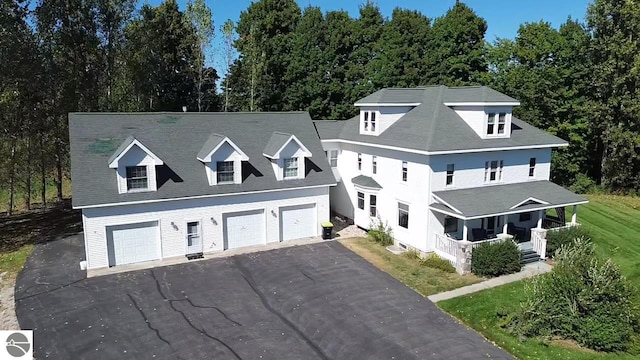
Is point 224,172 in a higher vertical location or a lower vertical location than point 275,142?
lower

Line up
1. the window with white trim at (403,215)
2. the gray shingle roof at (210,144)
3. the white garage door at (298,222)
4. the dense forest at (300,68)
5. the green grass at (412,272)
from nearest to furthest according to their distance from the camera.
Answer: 1. the green grass at (412,272)
2. the gray shingle roof at (210,144)
3. the window with white trim at (403,215)
4. the white garage door at (298,222)
5. the dense forest at (300,68)

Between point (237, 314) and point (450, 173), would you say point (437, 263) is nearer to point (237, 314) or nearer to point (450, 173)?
point (450, 173)

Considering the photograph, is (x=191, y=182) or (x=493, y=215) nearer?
(x=493, y=215)

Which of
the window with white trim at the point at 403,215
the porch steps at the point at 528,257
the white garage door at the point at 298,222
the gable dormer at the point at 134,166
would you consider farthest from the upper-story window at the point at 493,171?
the gable dormer at the point at 134,166

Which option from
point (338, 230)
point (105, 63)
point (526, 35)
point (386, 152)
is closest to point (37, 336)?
point (338, 230)

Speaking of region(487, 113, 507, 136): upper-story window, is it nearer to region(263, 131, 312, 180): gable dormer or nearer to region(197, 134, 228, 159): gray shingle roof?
region(263, 131, 312, 180): gable dormer

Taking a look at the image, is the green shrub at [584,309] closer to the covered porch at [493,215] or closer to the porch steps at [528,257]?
the covered porch at [493,215]

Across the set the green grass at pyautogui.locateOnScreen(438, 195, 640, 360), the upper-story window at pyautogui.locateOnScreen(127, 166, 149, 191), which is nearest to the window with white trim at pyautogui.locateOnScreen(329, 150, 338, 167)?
the upper-story window at pyautogui.locateOnScreen(127, 166, 149, 191)

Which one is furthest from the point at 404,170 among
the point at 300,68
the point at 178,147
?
the point at 300,68
